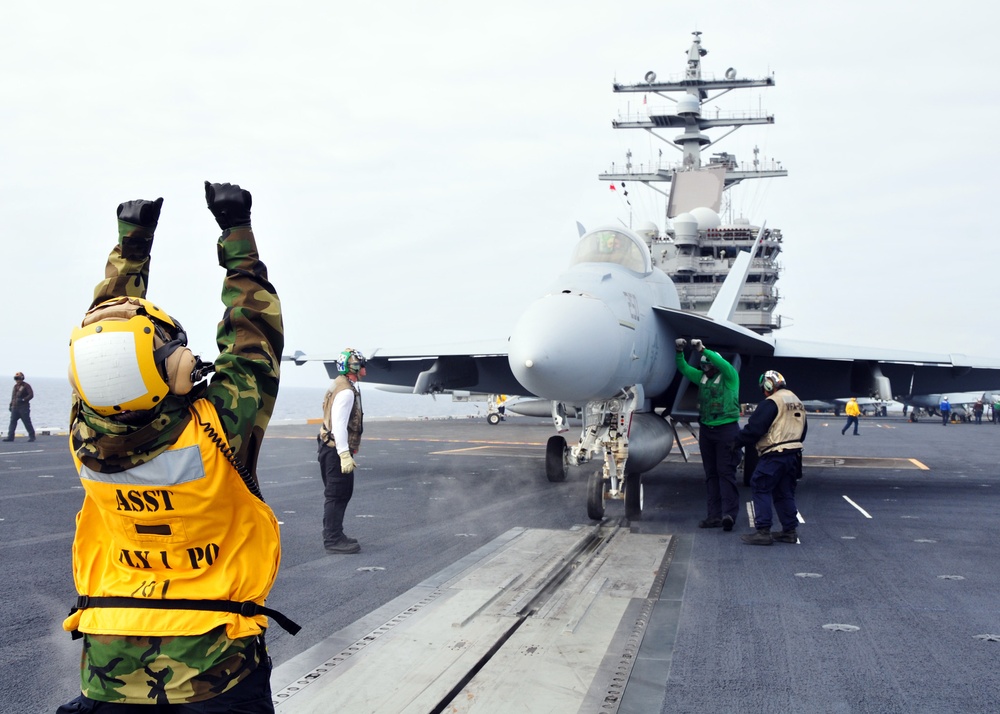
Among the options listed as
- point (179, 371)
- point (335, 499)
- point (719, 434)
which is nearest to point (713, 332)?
point (719, 434)

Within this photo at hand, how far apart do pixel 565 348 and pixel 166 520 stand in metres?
6.36

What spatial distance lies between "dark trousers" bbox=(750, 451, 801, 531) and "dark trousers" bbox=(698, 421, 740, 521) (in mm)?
732

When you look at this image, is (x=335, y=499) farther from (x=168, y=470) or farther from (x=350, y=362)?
(x=168, y=470)

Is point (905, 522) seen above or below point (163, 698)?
below

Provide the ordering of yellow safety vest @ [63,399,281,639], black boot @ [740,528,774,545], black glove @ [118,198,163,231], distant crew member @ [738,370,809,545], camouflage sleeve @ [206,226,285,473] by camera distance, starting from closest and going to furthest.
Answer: yellow safety vest @ [63,399,281,639], camouflage sleeve @ [206,226,285,473], black glove @ [118,198,163,231], black boot @ [740,528,774,545], distant crew member @ [738,370,809,545]

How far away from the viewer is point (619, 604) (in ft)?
19.9

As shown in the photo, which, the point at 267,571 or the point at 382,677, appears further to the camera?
the point at 382,677

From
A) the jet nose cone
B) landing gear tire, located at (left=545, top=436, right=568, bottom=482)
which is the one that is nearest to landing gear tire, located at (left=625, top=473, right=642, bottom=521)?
the jet nose cone

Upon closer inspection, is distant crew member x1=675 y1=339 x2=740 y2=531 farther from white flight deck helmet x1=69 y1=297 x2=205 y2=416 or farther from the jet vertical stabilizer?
white flight deck helmet x1=69 y1=297 x2=205 y2=416

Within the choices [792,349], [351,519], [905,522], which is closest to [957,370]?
[792,349]

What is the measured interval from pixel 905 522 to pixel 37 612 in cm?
973

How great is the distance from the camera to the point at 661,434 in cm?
1069

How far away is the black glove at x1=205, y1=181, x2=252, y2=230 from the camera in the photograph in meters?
2.59

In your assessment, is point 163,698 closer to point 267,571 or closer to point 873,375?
point 267,571
